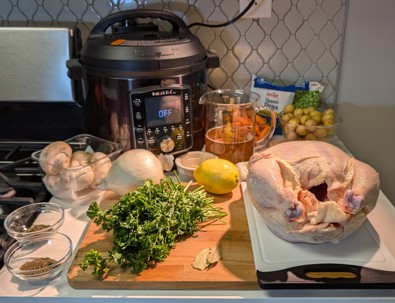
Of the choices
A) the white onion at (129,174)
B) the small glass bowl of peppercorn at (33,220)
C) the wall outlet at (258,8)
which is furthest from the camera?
the wall outlet at (258,8)

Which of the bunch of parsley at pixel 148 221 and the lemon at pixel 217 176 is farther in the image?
the lemon at pixel 217 176

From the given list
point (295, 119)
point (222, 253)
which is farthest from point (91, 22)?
point (222, 253)

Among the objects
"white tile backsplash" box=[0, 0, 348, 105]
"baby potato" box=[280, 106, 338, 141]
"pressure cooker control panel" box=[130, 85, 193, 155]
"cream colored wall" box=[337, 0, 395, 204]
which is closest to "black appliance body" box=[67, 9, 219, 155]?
"pressure cooker control panel" box=[130, 85, 193, 155]

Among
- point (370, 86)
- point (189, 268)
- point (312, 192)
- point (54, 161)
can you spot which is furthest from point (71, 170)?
point (370, 86)

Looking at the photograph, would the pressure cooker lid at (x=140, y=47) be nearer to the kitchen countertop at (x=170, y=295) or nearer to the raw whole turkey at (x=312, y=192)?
the raw whole turkey at (x=312, y=192)

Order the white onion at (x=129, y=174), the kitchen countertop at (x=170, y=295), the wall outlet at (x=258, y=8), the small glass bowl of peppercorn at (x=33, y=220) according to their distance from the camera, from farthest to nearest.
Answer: the wall outlet at (x=258, y=8) → the white onion at (x=129, y=174) → the small glass bowl of peppercorn at (x=33, y=220) → the kitchen countertop at (x=170, y=295)

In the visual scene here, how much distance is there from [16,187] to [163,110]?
1.10 ft

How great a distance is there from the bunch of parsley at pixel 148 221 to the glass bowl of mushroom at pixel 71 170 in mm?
101

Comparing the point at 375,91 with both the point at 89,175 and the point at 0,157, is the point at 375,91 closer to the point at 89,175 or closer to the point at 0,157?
the point at 89,175

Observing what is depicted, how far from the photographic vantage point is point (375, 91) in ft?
3.05

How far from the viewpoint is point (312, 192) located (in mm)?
718

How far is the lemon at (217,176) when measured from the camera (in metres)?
0.81

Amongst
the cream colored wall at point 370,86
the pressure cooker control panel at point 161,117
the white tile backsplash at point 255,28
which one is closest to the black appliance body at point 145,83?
the pressure cooker control panel at point 161,117

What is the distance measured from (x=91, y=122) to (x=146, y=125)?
16 centimetres
